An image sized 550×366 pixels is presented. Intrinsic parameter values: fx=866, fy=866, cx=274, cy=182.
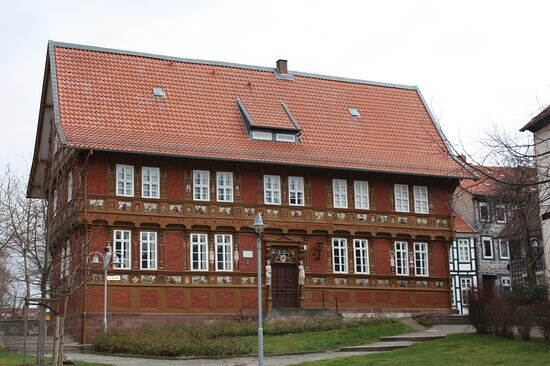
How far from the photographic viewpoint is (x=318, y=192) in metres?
38.7

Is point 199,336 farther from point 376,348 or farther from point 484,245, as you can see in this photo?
point 484,245

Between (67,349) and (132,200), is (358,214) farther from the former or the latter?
(67,349)

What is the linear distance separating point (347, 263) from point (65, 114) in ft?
45.5

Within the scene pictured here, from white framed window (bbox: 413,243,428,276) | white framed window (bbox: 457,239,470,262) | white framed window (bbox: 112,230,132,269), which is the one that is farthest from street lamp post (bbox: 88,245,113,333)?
white framed window (bbox: 457,239,470,262)

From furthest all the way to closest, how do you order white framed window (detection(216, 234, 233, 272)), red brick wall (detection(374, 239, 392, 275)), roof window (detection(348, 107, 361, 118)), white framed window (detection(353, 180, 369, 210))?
roof window (detection(348, 107, 361, 118)) < white framed window (detection(353, 180, 369, 210)) < red brick wall (detection(374, 239, 392, 275)) < white framed window (detection(216, 234, 233, 272))

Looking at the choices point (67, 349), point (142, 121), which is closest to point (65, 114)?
point (142, 121)

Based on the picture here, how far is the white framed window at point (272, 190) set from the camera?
37.8m

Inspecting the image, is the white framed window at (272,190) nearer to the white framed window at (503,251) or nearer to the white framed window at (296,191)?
the white framed window at (296,191)

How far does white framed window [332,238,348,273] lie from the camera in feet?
127

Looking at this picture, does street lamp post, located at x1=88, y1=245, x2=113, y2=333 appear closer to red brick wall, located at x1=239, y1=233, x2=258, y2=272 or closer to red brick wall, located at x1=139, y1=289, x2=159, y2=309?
red brick wall, located at x1=139, y1=289, x2=159, y2=309

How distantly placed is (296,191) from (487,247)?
24746 millimetres

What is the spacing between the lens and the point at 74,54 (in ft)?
128

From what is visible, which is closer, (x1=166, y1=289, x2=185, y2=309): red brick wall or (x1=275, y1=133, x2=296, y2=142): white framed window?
(x1=166, y1=289, x2=185, y2=309): red brick wall

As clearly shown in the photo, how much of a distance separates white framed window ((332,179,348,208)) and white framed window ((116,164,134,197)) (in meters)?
9.30
